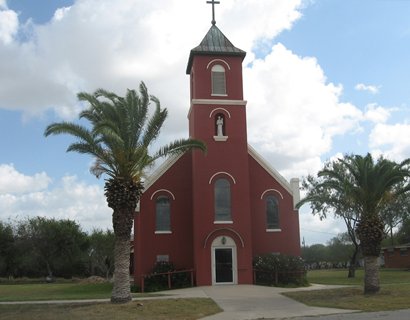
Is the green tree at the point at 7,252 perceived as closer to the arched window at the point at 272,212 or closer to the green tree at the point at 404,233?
the arched window at the point at 272,212

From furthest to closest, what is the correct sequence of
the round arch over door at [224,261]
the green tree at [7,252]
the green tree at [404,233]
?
the green tree at [404,233]
the green tree at [7,252]
the round arch over door at [224,261]

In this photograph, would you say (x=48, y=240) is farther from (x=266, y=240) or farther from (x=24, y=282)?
(x=266, y=240)

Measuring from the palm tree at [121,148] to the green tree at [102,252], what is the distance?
35.7 metres

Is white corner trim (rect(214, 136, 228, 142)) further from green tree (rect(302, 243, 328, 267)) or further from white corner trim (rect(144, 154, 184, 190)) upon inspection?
green tree (rect(302, 243, 328, 267))

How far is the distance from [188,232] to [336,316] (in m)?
16.1

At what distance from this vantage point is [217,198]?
31.4m

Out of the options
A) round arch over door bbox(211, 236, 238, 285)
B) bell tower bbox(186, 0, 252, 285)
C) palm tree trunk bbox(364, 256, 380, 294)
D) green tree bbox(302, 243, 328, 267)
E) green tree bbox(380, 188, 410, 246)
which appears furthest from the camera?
green tree bbox(302, 243, 328, 267)

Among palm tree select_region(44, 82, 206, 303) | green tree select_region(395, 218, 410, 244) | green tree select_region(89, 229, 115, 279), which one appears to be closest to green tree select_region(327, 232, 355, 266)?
green tree select_region(395, 218, 410, 244)

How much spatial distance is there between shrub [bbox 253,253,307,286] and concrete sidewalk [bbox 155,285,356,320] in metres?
2.73

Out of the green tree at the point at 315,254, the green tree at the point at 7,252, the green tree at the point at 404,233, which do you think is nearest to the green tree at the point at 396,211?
the green tree at the point at 404,233

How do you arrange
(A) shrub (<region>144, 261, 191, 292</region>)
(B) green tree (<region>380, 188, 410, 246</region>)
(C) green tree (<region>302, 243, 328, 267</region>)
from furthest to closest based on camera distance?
(C) green tree (<region>302, 243, 328, 267</region>)
(B) green tree (<region>380, 188, 410, 246</region>)
(A) shrub (<region>144, 261, 191, 292</region>)

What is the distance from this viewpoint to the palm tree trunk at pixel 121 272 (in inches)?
821

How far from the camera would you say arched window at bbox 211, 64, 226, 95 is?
32.9 m

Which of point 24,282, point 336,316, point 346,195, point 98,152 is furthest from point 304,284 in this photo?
point 24,282
